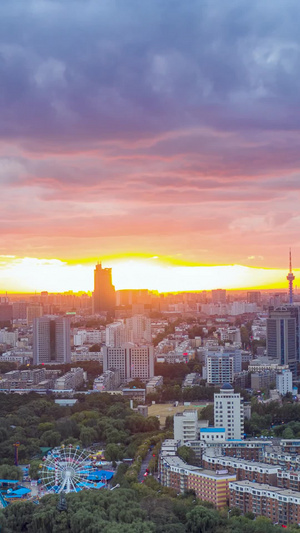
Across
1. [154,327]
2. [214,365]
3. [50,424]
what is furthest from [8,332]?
[50,424]

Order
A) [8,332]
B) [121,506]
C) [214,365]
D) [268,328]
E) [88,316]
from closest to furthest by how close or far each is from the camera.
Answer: [121,506] < [214,365] < [268,328] < [8,332] < [88,316]

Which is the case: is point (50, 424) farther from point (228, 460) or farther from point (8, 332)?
point (8, 332)

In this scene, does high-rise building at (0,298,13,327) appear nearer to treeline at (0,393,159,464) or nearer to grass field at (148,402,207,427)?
grass field at (148,402,207,427)

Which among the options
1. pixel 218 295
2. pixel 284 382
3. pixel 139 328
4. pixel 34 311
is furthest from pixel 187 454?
pixel 218 295

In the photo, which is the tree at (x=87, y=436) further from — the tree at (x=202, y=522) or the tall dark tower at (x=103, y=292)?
the tall dark tower at (x=103, y=292)

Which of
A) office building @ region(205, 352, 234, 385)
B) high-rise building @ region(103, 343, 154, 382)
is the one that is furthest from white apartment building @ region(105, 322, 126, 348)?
office building @ region(205, 352, 234, 385)

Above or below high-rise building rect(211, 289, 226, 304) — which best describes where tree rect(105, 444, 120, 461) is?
below
